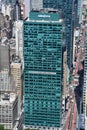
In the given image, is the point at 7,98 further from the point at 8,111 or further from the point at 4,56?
the point at 4,56

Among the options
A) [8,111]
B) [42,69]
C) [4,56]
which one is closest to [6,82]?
[8,111]

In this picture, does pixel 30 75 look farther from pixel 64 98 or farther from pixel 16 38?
pixel 16 38

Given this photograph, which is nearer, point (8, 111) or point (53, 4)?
point (8, 111)

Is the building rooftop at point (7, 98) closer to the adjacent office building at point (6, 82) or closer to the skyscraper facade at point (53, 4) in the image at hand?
the adjacent office building at point (6, 82)

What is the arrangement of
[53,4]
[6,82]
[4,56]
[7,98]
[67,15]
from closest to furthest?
[7,98] → [6,82] → [4,56] → [67,15] → [53,4]

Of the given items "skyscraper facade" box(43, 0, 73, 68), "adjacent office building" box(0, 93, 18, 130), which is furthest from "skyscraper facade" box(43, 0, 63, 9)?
"adjacent office building" box(0, 93, 18, 130)

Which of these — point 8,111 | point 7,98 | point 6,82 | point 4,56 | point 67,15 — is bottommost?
point 8,111

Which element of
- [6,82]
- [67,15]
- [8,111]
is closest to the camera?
[8,111]

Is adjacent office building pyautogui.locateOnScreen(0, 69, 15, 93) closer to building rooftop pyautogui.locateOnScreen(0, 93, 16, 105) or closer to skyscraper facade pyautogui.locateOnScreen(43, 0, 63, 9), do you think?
building rooftop pyautogui.locateOnScreen(0, 93, 16, 105)

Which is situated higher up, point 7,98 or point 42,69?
point 42,69
